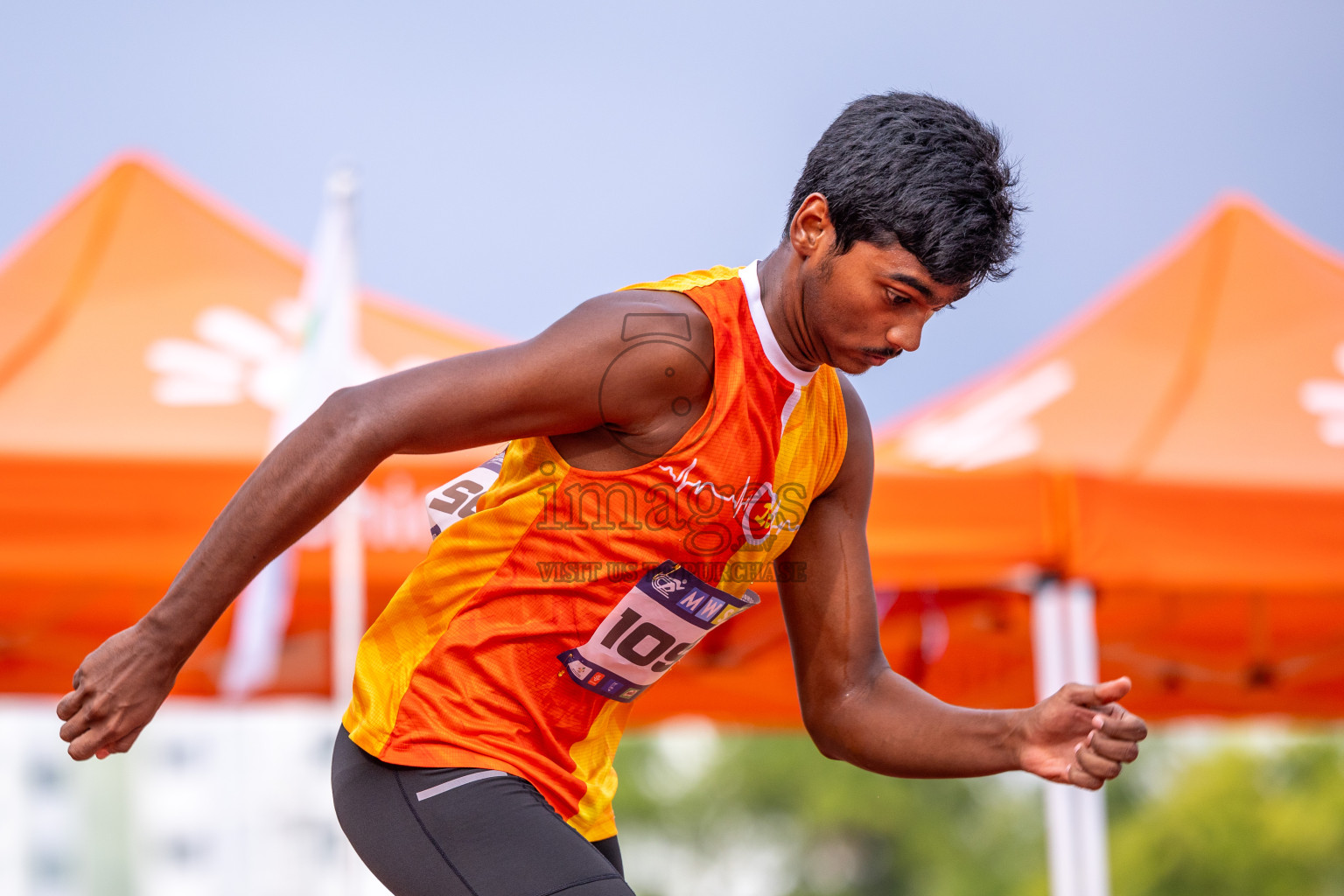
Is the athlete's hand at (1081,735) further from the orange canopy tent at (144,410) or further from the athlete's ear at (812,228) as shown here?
the orange canopy tent at (144,410)

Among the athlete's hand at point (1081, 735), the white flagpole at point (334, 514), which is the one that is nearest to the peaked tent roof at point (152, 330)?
the white flagpole at point (334, 514)

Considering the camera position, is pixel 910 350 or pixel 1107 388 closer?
pixel 910 350

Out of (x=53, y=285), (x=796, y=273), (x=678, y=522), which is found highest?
(x=53, y=285)

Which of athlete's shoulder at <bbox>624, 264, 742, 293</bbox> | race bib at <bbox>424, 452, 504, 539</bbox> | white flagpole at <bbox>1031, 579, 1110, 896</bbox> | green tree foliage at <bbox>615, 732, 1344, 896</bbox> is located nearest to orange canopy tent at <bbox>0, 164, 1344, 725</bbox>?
white flagpole at <bbox>1031, 579, 1110, 896</bbox>

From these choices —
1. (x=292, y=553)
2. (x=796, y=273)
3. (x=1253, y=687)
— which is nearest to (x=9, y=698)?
(x=292, y=553)

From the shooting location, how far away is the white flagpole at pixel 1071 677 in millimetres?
3562

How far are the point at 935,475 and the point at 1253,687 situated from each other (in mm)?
2106

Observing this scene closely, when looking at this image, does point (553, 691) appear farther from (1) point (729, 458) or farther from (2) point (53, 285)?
(2) point (53, 285)

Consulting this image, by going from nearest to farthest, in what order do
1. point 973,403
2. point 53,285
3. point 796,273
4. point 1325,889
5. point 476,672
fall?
point 476,672 → point 796,273 → point 53,285 → point 973,403 → point 1325,889

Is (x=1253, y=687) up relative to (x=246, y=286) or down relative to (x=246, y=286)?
down

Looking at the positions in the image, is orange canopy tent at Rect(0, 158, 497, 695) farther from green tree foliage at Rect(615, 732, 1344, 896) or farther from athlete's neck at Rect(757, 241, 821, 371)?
green tree foliage at Rect(615, 732, 1344, 896)

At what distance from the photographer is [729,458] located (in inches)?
61.4

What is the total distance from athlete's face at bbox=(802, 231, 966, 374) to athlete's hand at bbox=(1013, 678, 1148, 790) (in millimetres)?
489

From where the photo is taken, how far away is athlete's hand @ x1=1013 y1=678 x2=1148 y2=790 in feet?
5.03
